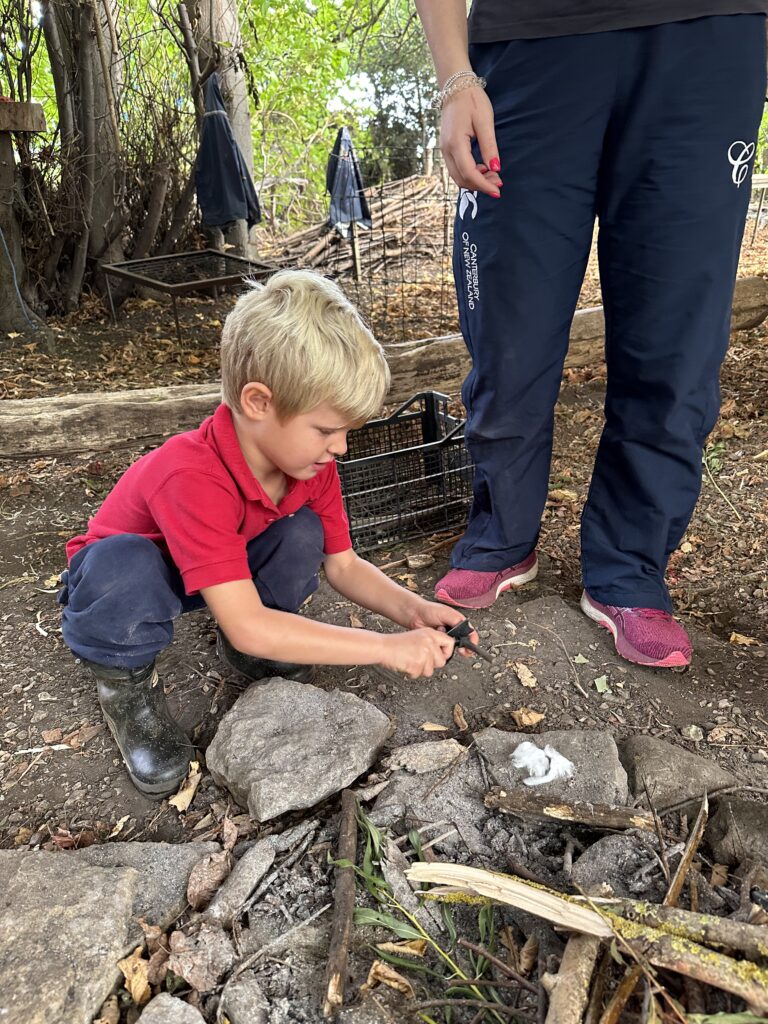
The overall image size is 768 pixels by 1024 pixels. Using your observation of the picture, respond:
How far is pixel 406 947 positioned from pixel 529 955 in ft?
0.74

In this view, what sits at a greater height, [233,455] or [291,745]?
[233,455]

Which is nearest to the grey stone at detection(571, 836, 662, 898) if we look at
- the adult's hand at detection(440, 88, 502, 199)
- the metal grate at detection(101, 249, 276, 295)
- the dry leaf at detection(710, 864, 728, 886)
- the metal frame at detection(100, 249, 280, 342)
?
the dry leaf at detection(710, 864, 728, 886)

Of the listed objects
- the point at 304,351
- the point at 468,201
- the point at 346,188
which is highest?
the point at 346,188

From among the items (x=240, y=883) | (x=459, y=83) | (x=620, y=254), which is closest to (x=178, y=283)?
(x=459, y=83)

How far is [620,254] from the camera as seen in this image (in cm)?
218

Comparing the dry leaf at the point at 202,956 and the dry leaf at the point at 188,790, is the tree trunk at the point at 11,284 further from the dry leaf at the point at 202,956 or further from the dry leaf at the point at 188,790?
the dry leaf at the point at 202,956

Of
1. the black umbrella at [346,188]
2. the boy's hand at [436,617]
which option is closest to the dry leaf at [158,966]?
the boy's hand at [436,617]

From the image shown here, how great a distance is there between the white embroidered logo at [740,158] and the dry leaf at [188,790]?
2058 millimetres

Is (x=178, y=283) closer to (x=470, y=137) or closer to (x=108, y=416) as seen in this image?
(x=108, y=416)

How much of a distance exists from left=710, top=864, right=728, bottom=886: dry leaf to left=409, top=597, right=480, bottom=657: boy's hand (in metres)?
0.69

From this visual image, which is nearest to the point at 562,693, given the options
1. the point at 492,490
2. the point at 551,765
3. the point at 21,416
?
the point at 551,765

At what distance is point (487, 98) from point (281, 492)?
1.13m

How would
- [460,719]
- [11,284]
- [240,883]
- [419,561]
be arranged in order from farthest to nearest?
[11,284] → [419,561] → [460,719] → [240,883]

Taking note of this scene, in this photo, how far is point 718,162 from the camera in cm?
202
